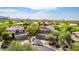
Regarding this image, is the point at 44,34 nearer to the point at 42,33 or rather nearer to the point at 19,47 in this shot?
the point at 42,33

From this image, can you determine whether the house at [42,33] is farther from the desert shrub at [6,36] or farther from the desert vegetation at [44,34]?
the desert shrub at [6,36]

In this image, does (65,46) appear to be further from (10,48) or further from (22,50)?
(10,48)

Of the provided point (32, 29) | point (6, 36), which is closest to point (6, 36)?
point (6, 36)

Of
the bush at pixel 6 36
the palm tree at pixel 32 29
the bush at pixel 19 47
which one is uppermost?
the palm tree at pixel 32 29

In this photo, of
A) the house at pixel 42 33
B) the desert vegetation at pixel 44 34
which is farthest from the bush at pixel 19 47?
the house at pixel 42 33

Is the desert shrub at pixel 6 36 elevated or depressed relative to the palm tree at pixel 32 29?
depressed
